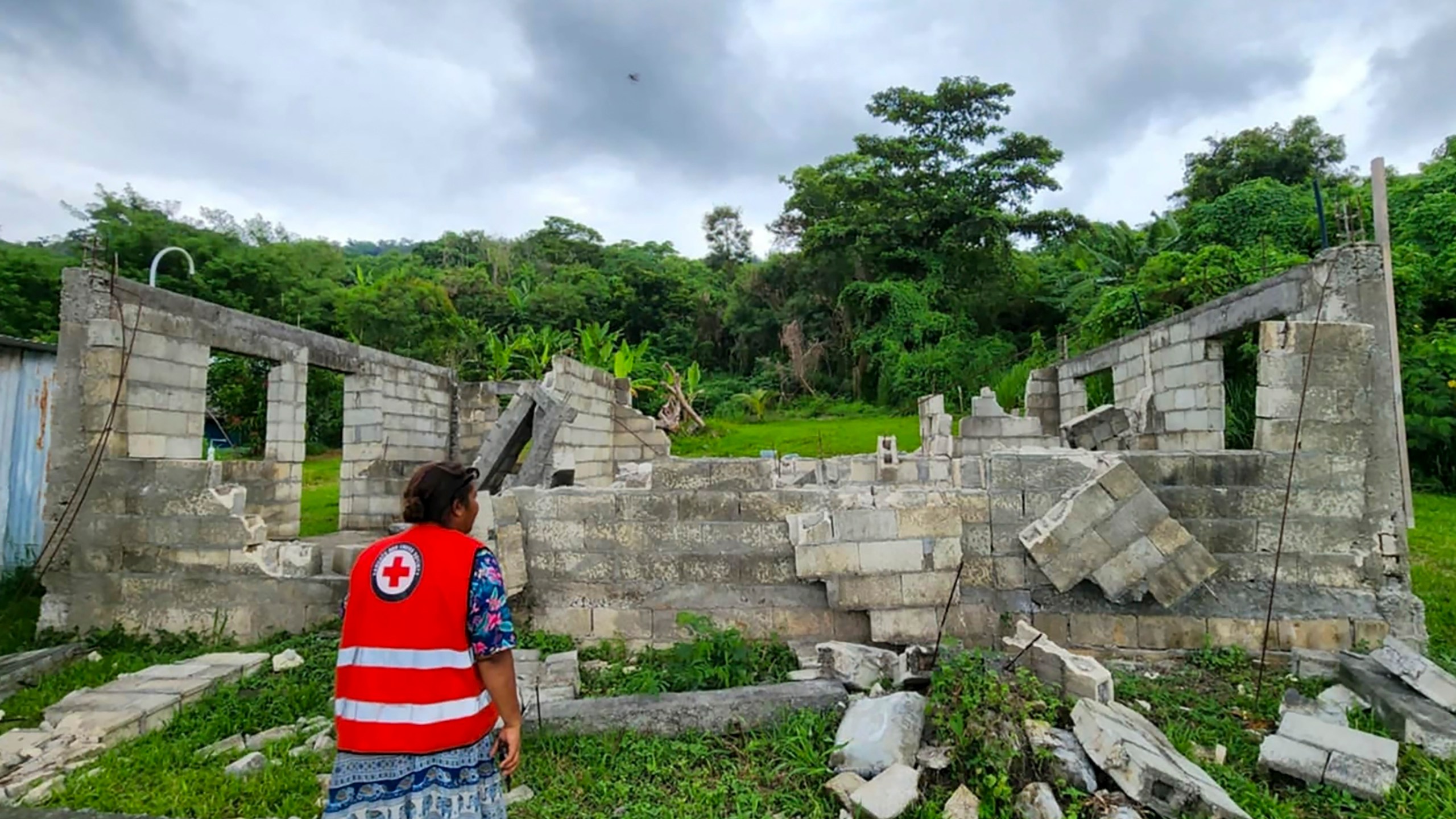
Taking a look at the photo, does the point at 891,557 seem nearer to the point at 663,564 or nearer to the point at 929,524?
the point at 929,524

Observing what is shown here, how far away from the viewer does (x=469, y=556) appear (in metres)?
2.29

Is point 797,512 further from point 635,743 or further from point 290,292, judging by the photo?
point 290,292

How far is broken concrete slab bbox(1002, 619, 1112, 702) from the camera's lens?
3.75 metres

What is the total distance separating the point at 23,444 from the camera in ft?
21.1

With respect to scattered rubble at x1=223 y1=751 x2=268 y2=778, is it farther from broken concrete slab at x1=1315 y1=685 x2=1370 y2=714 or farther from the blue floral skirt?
broken concrete slab at x1=1315 y1=685 x2=1370 y2=714

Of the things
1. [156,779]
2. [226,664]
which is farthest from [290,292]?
[156,779]

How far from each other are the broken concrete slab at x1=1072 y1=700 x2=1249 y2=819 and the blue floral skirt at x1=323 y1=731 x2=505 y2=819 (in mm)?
2809

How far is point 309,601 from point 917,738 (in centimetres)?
509

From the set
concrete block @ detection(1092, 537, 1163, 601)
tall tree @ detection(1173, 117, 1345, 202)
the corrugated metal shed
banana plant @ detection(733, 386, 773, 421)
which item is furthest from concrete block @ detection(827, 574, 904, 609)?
tall tree @ detection(1173, 117, 1345, 202)

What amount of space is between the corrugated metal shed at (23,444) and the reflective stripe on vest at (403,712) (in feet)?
21.3

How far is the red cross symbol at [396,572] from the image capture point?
7.18 feet

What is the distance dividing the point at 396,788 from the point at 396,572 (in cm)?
71

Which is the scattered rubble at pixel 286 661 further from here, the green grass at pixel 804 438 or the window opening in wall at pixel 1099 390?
the window opening in wall at pixel 1099 390

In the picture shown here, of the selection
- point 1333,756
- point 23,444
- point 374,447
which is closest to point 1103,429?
point 1333,756
